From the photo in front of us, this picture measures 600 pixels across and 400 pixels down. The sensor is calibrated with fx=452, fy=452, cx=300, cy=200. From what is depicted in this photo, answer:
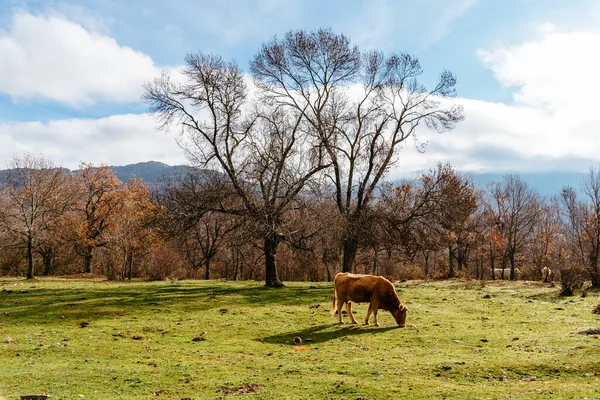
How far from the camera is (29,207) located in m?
41.7


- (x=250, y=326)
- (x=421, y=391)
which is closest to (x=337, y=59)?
(x=250, y=326)

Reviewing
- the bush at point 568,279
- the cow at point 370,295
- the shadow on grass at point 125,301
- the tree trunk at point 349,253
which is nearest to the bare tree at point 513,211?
the bush at point 568,279

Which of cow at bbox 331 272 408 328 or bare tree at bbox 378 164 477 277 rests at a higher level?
bare tree at bbox 378 164 477 277

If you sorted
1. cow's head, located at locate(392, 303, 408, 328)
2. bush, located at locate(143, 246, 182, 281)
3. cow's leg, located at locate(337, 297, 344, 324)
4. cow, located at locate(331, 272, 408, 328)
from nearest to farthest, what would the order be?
1. cow's head, located at locate(392, 303, 408, 328)
2. cow, located at locate(331, 272, 408, 328)
3. cow's leg, located at locate(337, 297, 344, 324)
4. bush, located at locate(143, 246, 182, 281)

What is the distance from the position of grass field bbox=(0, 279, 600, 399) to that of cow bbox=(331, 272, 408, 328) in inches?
22.6

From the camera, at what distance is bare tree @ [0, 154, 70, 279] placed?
39.9 meters

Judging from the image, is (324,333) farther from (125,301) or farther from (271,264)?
(271,264)

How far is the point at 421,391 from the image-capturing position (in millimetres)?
8562

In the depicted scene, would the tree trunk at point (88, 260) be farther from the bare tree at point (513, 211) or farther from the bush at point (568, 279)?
the bush at point (568, 279)

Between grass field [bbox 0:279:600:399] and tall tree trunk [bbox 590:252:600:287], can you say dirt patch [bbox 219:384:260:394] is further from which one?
tall tree trunk [bbox 590:252:600:287]

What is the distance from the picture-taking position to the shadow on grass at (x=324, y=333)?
14.3m

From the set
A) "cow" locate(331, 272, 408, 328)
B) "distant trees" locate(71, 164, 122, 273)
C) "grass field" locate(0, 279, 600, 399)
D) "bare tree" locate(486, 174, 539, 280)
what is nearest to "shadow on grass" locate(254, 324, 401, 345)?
"grass field" locate(0, 279, 600, 399)

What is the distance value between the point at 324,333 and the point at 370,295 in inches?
103

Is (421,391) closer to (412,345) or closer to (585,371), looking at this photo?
(585,371)
